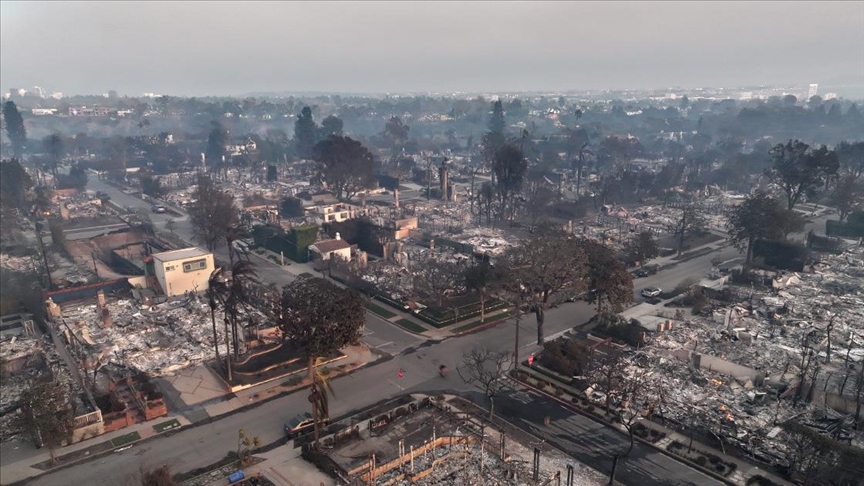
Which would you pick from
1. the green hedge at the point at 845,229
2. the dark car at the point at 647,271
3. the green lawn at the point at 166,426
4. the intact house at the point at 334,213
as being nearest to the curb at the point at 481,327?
the dark car at the point at 647,271

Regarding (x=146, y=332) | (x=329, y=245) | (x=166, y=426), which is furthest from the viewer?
(x=329, y=245)

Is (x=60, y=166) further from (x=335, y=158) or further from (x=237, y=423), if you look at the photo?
(x=237, y=423)

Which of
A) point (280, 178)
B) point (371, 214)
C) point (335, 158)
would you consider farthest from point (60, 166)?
point (371, 214)

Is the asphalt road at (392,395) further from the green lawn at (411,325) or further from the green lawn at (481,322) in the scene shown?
the green lawn at (481,322)

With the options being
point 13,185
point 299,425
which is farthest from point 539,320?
point 13,185

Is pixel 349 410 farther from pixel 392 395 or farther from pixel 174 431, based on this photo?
pixel 174 431

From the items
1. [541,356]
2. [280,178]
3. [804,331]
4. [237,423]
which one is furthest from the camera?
[280,178]

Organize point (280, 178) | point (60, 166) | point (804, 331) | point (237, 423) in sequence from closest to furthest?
point (237, 423)
point (804, 331)
point (280, 178)
point (60, 166)
